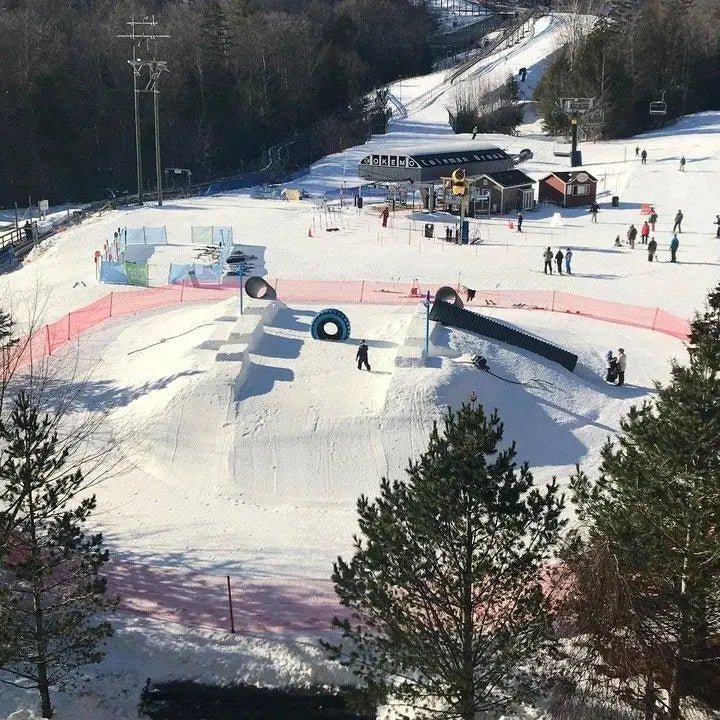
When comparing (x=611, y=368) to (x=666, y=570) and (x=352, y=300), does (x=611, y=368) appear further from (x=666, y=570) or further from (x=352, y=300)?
(x=666, y=570)

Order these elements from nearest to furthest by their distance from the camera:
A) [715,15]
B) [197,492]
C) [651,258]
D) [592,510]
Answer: [592,510] → [197,492] → [651,258] → [715,15]

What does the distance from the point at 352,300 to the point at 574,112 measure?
93.1 feet

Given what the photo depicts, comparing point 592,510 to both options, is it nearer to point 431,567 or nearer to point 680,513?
point 680,513

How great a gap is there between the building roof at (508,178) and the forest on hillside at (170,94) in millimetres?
24438

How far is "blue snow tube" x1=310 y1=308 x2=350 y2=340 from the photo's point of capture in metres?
21.8

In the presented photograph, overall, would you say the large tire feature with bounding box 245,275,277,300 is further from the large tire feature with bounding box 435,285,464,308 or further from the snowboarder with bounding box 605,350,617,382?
the snowboarder with bounding box 605,350,617,382

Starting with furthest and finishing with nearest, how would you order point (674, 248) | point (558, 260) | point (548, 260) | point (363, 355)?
point (674, 248), point (548, 260), point (558, 260), point (363, 355)

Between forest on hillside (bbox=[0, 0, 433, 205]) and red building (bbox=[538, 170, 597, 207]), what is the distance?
2489 cm

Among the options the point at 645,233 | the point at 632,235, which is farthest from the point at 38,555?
the point at 645,233

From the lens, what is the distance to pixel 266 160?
2586 inches

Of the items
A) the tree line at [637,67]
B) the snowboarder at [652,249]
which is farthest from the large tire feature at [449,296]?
the tree line at [637,67]

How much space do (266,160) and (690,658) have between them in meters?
59.9

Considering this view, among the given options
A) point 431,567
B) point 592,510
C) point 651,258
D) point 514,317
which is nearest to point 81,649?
point 431,567

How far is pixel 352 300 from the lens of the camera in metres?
27.9
